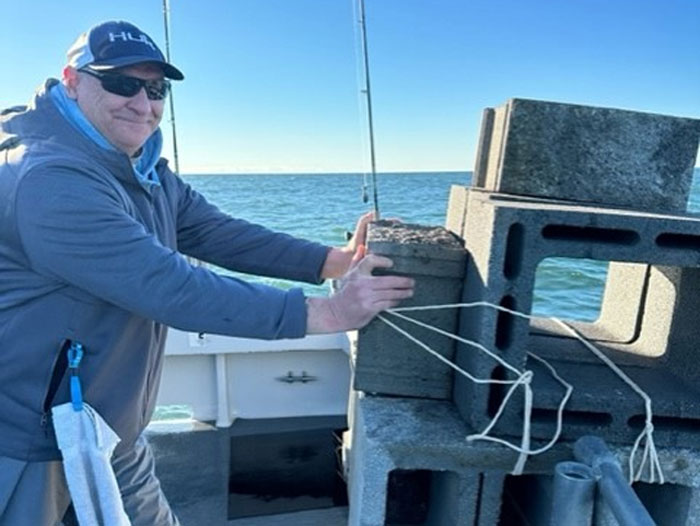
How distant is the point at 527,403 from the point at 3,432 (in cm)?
149

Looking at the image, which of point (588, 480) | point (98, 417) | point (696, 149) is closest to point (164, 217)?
point (98, 417)

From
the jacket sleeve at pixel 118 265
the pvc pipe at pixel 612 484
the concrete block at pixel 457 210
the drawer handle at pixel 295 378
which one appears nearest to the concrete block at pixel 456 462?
the pvc pipe at pixel 612 484

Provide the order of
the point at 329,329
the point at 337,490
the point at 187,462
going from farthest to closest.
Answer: the point at 187,462
the point at 337,490
the point at 329,329

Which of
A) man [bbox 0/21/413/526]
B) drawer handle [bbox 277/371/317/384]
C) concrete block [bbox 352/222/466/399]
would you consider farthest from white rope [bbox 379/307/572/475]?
drawer handle [bbox 277/371/317/384]

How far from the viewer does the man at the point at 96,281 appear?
5.42 ft

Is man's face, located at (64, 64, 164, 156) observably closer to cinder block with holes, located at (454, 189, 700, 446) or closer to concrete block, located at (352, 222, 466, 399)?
concrete block, located at (352, 222, 466, 399)

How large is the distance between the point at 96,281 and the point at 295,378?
2.81 m

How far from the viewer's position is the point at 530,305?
1.60 m

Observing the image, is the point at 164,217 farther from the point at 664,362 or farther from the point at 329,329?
the point at 664,362

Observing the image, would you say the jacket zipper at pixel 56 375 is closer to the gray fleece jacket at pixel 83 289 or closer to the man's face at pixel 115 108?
the gray fleece jacket at pixel 83 289

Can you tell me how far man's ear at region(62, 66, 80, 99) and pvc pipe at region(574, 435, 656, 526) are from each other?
5.99 feet

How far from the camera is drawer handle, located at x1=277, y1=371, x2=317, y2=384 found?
171 inches

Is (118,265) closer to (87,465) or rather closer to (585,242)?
(87,465)

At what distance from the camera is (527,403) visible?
1598 millimetres
